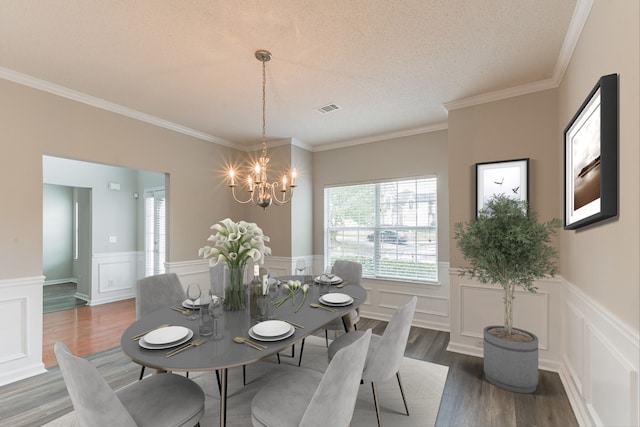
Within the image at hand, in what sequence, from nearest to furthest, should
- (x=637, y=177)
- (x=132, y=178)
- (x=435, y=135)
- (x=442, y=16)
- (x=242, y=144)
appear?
(x=637, y=177) < (x=442, y=16) < (x=435, y=135) < (x=242, y=144) < (x=132, y=178)

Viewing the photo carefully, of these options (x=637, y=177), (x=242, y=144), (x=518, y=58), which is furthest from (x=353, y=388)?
(x=242, y=144)

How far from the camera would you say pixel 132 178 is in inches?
239

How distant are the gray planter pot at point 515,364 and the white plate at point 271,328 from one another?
189 centimetres

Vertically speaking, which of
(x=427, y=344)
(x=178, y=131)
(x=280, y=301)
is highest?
(x=178, y=131)

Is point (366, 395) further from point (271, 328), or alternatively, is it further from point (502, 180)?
point (502, 180)

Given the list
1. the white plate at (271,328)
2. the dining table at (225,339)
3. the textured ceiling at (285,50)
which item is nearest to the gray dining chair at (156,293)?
the dining table at (225,339)

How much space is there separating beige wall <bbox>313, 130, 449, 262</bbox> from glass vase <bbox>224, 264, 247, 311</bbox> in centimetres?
289

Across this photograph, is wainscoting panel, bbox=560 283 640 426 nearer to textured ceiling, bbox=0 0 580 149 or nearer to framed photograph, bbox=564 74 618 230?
framed photograph, bbox=564 74 618 230

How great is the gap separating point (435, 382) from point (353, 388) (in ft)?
5.33

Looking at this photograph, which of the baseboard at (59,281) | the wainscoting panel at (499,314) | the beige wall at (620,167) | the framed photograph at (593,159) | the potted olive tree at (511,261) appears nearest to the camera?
the beige wall at (620,167)

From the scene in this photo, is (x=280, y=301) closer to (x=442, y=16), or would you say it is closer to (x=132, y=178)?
(x=442, y=16)

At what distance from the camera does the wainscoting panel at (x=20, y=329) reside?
2.67 meters

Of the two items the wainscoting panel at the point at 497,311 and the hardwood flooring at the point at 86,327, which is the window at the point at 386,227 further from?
the hardwood flooring at the point at 86,327

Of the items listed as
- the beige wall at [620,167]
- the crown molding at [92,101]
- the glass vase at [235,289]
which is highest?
the crown molding at [92,101]
